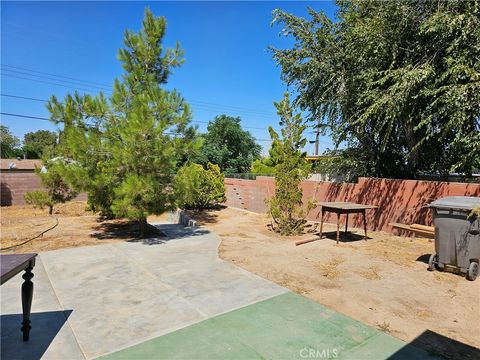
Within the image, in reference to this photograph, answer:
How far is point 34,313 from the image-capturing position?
3.53 metres

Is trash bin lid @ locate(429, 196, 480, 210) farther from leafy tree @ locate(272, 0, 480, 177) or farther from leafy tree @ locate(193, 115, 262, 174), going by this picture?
leafy tree @ locate(193, 115, 262, 174)

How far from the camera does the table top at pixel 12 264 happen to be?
2.39 meters

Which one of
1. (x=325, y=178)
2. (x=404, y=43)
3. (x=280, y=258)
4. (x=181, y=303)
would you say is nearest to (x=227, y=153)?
(x=325, y=178)

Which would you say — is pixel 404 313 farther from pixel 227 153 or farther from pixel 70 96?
pixel 227 153

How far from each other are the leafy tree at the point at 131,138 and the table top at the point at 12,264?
3.78 metres

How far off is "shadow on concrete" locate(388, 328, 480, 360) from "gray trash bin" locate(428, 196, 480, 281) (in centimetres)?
210

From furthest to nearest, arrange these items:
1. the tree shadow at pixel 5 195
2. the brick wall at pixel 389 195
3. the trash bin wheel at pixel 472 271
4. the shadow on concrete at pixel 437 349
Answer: the tree shadow at pixel 5 195
the brick wall at pixel 389 195
the trash bin wheel at pixel 472 271
the shadow on concrete at pixel 437 349

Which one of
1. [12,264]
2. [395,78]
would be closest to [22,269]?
[12,264]

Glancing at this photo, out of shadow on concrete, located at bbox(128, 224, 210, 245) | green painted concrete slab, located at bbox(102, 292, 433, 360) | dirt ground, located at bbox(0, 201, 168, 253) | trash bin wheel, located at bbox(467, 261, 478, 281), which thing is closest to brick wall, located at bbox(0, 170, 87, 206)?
dirt ground, located at bbox(0, 201, 168, 253)

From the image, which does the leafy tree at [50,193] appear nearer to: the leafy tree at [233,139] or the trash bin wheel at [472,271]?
the trash bin wheel at [472,271]

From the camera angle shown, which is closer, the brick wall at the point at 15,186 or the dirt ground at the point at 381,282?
the dirt ground at the point at 381,282

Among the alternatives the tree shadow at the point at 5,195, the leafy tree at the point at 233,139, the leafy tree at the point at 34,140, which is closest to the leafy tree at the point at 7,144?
the leafy tree at the point at 34,140

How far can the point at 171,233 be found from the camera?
841cm

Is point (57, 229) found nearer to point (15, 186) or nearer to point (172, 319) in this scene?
point (15, 186)
